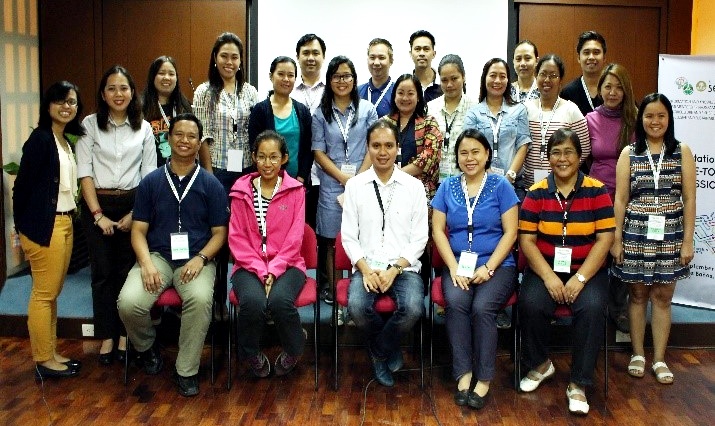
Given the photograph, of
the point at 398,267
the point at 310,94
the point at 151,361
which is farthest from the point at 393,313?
the point at 310,94

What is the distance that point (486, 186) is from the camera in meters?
3.65

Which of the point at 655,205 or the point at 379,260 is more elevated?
the point at 655,205

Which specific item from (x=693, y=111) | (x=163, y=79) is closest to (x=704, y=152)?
(x=693, y=111)

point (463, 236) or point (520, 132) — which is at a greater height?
point (520, 132)

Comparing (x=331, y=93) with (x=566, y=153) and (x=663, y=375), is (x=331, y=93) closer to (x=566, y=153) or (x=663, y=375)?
(x=566, y=153)

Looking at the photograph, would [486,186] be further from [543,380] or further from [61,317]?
[61,317]

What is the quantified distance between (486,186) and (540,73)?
94cm

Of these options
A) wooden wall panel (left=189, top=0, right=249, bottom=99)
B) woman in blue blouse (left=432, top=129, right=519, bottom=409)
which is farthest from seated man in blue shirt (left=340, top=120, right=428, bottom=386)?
wooden wall panel (left=189, top=0, right=249, bottom=99)

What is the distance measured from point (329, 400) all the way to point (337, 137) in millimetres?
1521

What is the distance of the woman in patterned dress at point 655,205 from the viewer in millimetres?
3717

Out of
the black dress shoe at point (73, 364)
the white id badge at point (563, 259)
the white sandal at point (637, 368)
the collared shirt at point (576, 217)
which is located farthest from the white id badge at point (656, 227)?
the black dress shoe at point (73, 364)

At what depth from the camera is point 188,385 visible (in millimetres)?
3582

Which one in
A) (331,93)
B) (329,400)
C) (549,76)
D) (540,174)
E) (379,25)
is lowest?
(329,400)

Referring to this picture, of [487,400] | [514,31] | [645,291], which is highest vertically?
[514,31]
